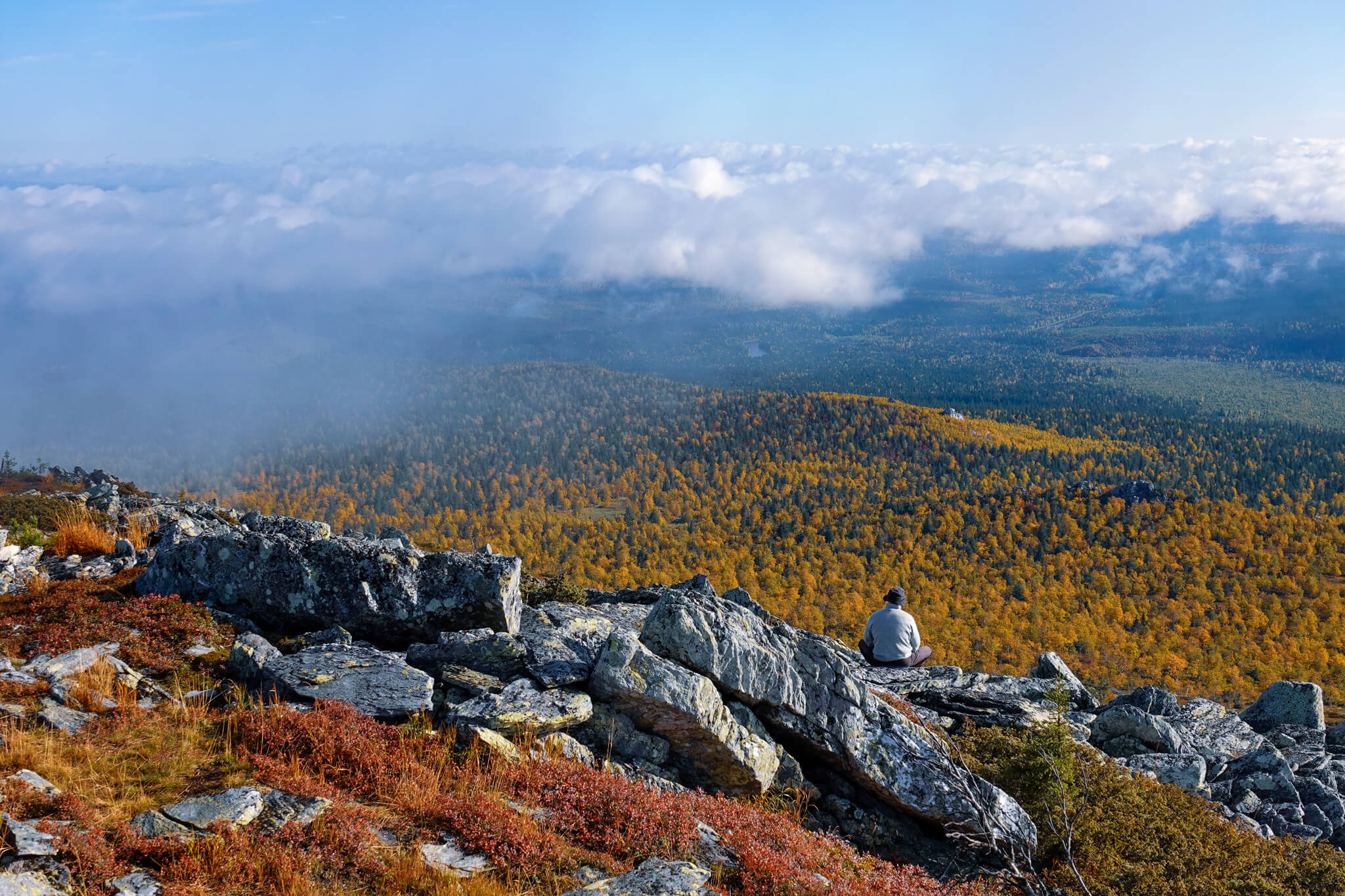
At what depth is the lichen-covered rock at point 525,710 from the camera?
11742mm

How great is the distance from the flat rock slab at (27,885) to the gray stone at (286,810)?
1.86m

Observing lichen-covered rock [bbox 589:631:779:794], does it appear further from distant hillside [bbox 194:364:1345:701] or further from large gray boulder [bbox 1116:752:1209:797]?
distant hillside [bbox 194:364:1345:701]

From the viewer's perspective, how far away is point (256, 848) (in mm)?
8102

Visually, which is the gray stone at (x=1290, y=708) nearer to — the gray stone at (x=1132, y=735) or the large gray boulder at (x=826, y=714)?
the gray stone at (x=1132, y=735)

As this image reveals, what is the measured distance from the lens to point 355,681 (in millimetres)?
12461

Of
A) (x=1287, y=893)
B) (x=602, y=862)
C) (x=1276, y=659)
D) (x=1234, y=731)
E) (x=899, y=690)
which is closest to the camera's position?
(x=602, y=862)

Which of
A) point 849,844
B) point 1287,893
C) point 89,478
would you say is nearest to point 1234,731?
point 1287,893

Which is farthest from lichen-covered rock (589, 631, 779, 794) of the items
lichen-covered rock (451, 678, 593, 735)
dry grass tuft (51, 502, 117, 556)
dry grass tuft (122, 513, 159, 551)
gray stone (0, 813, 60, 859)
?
dry grass tuft (51, 502, 117, 556)

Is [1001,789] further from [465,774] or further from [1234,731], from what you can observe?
[1234,731]

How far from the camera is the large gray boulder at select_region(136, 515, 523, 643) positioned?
15664 millimetres

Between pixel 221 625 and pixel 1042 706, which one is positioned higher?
pixel 221 625

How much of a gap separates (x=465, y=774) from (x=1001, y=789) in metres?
9.80

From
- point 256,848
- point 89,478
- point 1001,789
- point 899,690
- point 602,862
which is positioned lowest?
point 89,478

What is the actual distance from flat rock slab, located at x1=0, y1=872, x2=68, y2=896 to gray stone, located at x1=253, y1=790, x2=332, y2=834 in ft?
6.12
